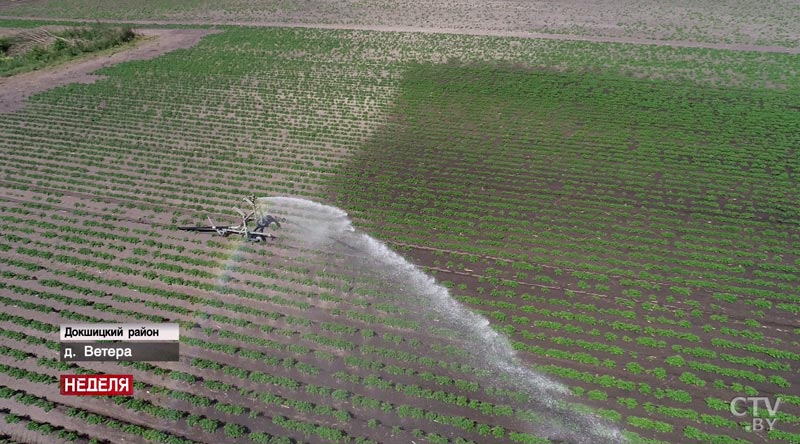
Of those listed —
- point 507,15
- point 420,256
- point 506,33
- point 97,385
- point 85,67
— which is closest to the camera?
point 97,385

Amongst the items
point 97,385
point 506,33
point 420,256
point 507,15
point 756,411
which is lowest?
point 97,385

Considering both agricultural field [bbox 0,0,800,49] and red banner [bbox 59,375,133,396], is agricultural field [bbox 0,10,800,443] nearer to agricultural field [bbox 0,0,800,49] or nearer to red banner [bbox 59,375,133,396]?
red banner [bbox 59,375,133,396]

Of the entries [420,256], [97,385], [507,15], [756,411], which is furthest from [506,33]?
[97,385]

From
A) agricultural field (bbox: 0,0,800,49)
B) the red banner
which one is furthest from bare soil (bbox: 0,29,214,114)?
the red banner

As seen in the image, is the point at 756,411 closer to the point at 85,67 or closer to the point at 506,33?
the point at 506,33

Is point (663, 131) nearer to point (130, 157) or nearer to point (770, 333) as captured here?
point (770, 333)

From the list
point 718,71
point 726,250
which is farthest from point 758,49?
point 726,250
